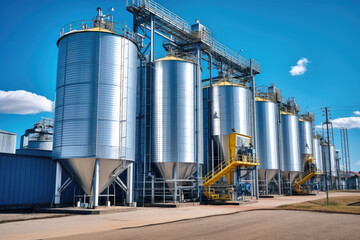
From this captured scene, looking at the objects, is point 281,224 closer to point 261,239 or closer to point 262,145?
point 261,239

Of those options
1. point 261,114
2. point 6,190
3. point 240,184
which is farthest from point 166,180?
point 261,114

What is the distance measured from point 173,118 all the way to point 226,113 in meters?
8.52

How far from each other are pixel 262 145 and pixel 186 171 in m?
16.8

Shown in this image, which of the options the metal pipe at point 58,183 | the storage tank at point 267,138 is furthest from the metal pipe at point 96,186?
the storage tank at point 267,138

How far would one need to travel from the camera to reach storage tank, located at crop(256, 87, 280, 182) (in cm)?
4303

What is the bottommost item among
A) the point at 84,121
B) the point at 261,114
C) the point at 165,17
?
the point at 84,121

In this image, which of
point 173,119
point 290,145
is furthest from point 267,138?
point 173,119

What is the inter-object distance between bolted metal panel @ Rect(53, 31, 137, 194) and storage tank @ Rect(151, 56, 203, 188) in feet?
14.9

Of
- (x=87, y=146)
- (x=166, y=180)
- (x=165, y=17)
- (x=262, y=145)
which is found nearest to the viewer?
(x=87, y=146)

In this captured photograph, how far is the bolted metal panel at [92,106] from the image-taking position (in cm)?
2292

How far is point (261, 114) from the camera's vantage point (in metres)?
44.7

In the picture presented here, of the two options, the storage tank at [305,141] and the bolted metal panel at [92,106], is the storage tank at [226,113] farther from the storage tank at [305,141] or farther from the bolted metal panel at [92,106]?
the storage tank at [305,141]

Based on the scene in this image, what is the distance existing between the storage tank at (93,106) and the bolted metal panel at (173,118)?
4.51 metres

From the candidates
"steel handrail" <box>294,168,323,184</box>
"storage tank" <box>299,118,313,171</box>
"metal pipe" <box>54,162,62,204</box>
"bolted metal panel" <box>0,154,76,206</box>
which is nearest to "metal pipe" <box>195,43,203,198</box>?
"bolted metal panel" <box>0,154,76,206</box>
